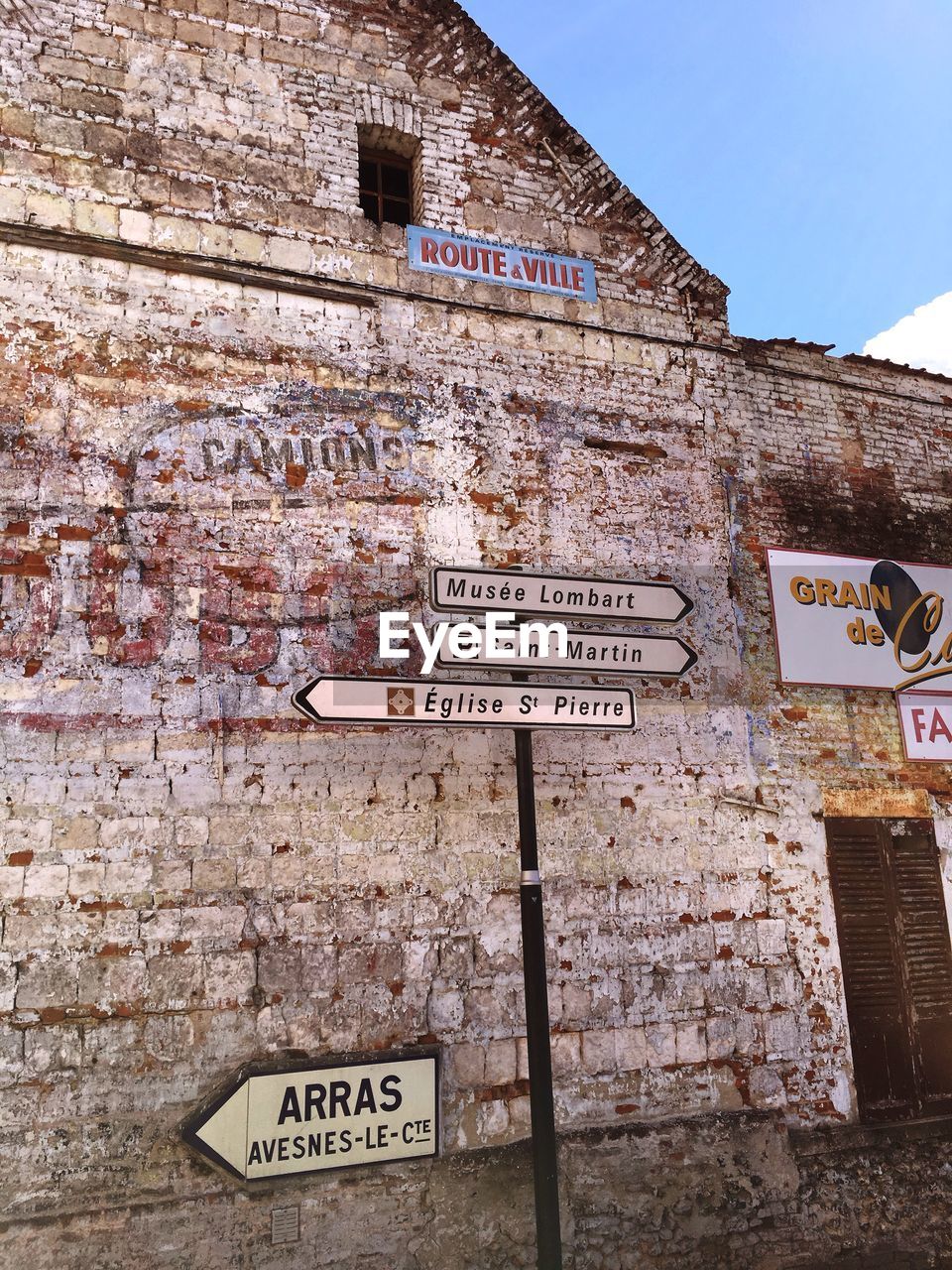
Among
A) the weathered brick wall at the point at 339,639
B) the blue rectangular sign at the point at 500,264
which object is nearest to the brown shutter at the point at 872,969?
the weathered brick wall at the point at 339,639

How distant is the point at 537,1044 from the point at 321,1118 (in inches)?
62.3

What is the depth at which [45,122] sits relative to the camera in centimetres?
530

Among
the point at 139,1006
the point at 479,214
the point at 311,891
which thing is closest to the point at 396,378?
the point at 479,214

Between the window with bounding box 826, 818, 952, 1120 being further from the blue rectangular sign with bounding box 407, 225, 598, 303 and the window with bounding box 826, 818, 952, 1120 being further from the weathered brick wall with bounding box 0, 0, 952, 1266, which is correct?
the blue rectangular sign with bounding box 407, 225, 598, 303

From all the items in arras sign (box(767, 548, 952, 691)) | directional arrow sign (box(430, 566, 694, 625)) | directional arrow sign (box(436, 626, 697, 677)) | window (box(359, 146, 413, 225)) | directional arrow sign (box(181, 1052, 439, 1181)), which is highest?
window (box(359, 146, 413, 225))

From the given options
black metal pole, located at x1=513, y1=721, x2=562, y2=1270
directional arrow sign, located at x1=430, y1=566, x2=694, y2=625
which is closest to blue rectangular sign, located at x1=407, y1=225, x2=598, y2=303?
directional arrow sign, located at x1=430, y1=566, x2=694, y2=625

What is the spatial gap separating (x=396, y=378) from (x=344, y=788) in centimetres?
271

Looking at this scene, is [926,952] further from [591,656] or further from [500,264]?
A: [500,264]

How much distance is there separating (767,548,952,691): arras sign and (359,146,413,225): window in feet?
12.2

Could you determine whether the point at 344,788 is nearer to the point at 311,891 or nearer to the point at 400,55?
the point at 311,891

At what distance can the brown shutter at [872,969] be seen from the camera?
5.96 metres

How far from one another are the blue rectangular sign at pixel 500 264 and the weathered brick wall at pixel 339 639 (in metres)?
0.15

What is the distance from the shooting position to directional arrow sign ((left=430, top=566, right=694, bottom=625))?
416 centimetres

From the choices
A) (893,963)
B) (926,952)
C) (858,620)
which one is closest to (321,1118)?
(893,963)
